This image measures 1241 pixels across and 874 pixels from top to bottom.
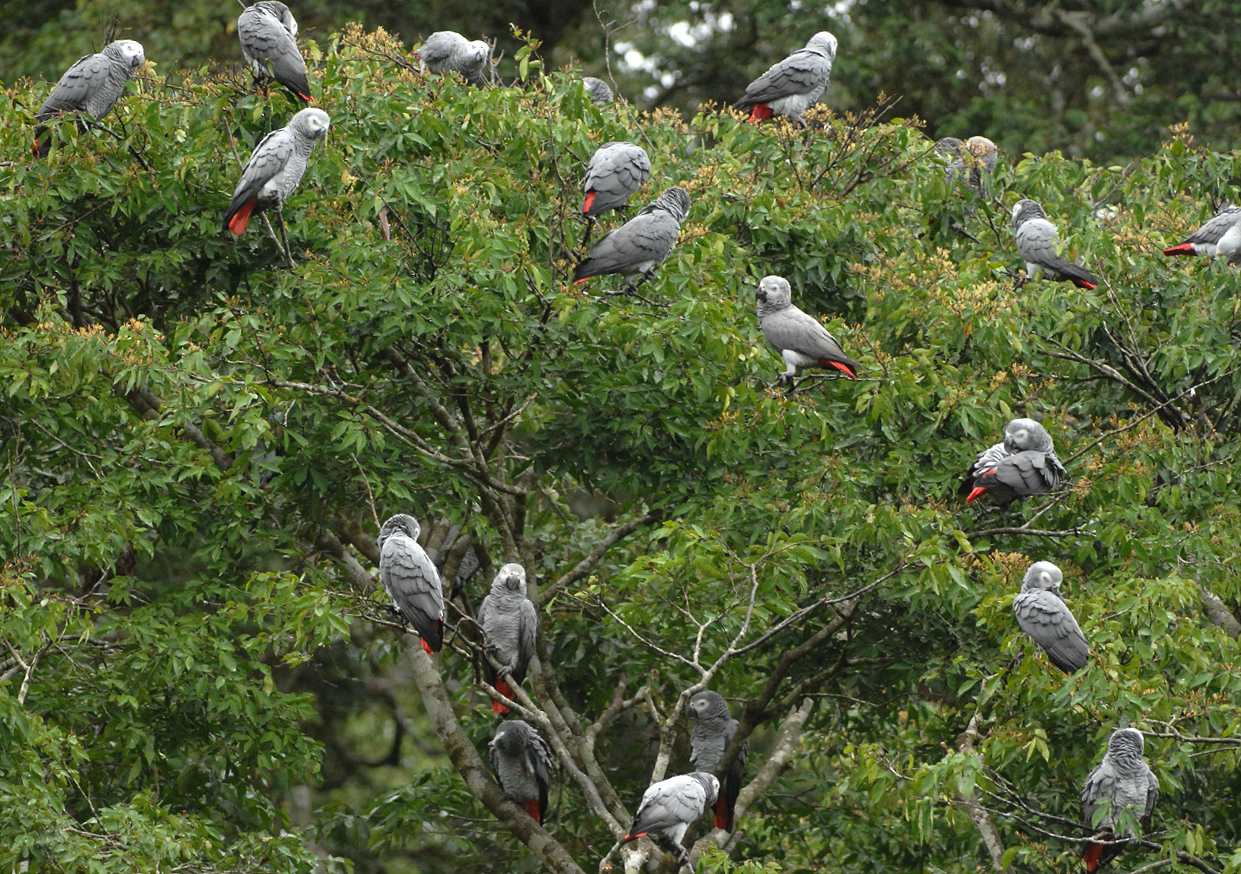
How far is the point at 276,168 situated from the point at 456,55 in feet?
11.0

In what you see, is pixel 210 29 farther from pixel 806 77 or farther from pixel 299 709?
pixel 299 709

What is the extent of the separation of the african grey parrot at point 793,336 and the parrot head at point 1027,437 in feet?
2.63

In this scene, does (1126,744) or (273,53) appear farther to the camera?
(273,53)

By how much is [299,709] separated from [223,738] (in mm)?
485

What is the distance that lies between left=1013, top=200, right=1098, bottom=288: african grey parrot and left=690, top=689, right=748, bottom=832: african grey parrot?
2864mm

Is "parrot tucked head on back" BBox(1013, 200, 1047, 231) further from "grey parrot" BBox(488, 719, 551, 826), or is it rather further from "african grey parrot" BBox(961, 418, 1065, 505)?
"grey parrot" BBox(488, 719, 551, 826)

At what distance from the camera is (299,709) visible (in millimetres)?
9922

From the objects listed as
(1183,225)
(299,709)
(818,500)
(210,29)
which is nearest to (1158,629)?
(818,500)

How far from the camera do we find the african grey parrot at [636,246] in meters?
9.45

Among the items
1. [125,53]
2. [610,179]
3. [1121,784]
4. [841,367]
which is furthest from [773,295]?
[125,53]

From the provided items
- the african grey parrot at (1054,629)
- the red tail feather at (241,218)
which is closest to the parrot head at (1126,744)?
the african grey parrot at (1054,629)

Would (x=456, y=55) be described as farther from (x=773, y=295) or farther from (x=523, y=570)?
(x=523, y=570)

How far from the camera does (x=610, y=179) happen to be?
31.3ft

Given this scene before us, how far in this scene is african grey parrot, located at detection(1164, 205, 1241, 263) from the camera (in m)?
9.79
